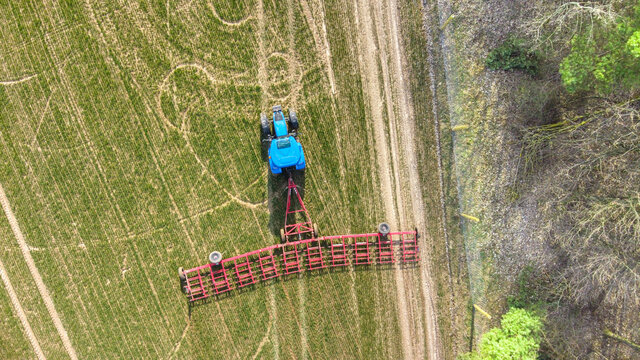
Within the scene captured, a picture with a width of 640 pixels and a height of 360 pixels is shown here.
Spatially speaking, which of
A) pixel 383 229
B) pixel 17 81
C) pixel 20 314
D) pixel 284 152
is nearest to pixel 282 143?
pixel 284 152

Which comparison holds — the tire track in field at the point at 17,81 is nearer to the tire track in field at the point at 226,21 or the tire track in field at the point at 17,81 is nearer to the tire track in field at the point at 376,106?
the tire track in field at the point at 226,21

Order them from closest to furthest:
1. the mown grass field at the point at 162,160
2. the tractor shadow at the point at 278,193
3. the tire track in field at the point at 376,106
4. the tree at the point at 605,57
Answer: the tree at the point at 605,57 → the mown grass field at the point at 162,160 → the tire track in field at the point at 376,106 → the tractor shadow at the point at 278,193

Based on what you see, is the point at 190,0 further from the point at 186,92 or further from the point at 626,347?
the point at 626,347

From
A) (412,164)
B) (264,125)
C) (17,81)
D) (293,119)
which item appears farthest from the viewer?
(412,164)

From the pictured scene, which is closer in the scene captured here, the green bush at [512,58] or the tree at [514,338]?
the tree at [514,338]

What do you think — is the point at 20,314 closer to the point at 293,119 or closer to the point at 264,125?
the point at 264,125

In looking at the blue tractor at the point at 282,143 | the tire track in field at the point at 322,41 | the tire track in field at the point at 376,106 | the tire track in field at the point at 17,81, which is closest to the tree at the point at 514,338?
the tire track in field at the point at 376,106

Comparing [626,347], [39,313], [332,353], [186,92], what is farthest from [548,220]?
[39,313]

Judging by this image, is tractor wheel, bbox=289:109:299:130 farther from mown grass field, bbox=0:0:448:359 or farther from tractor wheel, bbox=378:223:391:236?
tractor wheel, bbox=378:223:391:236
